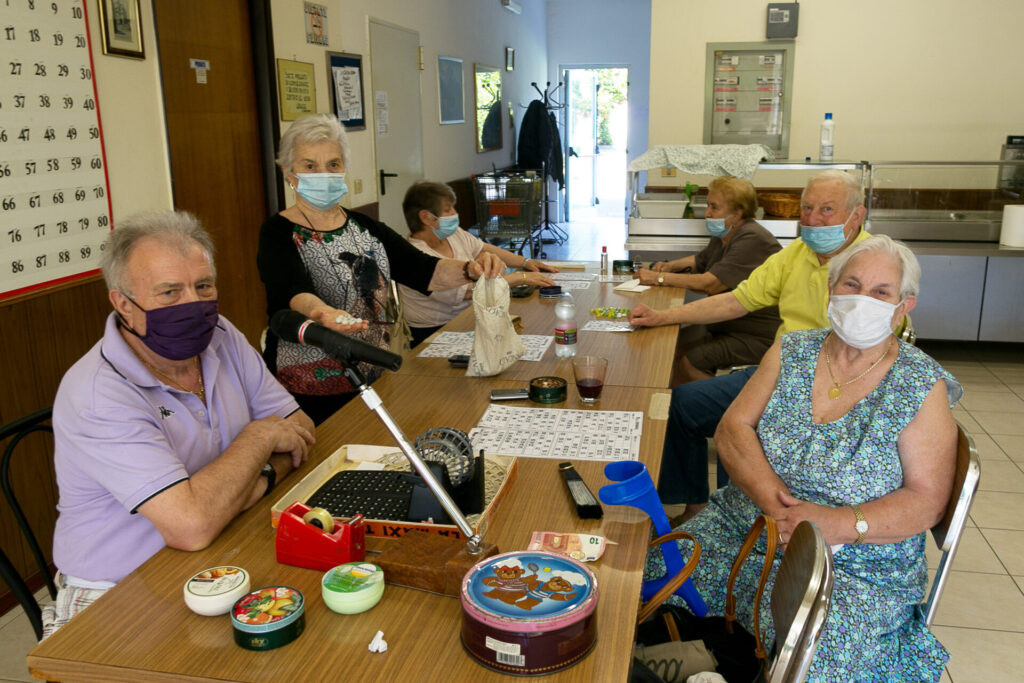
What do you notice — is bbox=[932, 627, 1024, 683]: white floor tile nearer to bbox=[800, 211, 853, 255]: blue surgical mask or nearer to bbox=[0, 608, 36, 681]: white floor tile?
bbox=[800, 211, 853, 255]: blue surgical mask

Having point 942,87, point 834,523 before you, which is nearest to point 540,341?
point 834,523

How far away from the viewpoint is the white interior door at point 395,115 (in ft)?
18.8

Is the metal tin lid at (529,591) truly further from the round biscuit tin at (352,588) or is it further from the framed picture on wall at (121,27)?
the framed picture on wall at (121,27)

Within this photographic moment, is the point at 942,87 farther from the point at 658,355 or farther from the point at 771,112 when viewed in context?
the point at 658,355

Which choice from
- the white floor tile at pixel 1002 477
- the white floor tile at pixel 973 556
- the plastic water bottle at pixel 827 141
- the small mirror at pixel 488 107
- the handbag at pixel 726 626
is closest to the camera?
the handbag at pixel 726 626

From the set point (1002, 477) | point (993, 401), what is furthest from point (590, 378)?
point (993, 401)

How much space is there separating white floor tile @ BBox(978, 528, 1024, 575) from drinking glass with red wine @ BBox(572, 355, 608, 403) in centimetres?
174

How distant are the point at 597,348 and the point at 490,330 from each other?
1.73ft

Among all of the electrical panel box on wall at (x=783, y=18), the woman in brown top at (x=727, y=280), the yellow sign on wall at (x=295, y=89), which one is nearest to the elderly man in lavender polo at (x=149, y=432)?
the woman in brown top at (x=727, y=280)

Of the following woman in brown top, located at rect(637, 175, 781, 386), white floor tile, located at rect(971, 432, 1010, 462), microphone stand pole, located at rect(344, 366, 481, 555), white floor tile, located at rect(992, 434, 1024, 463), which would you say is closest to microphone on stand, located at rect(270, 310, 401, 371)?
microphone stand pole, located at rect(344, 366, 481, 555)

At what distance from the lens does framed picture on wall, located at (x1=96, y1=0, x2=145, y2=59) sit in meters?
3.05

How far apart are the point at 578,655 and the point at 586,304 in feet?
7.89

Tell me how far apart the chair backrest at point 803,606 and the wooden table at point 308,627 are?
0.24m

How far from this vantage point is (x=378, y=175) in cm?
575
